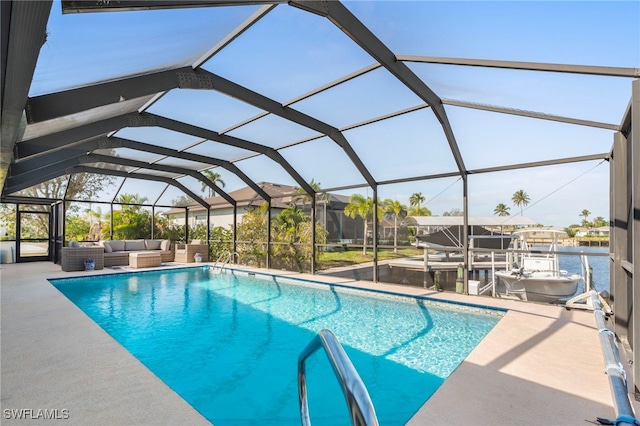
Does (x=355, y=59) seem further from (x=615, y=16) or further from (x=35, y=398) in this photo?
(x=35, y=398)

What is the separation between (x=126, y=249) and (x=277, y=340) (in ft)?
34.8

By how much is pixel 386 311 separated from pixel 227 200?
866cm

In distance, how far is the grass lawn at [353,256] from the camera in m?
8.51

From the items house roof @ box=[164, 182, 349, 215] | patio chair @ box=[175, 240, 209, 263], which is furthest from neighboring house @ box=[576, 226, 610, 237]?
patio chair @ box=[175, 240, 209, 263]

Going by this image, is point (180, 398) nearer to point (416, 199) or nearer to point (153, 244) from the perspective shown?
point (416, 199)

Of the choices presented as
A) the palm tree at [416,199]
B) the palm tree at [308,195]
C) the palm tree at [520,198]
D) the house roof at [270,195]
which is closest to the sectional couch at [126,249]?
the house roof at [270,195]

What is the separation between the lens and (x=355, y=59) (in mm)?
4629

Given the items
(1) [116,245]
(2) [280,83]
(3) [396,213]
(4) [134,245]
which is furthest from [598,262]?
(1) [116,245]

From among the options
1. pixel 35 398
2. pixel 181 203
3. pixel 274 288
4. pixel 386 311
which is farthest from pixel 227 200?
pixel 35 398

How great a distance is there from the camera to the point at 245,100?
577cm

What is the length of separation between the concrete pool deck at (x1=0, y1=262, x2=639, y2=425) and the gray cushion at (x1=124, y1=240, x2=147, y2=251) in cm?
827

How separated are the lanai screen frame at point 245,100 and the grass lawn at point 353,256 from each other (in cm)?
161

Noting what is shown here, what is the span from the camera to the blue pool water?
3472 millimetres

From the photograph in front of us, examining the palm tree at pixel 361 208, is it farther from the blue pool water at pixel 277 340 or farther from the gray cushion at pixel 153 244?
the gray cushion at pixel 153 244
